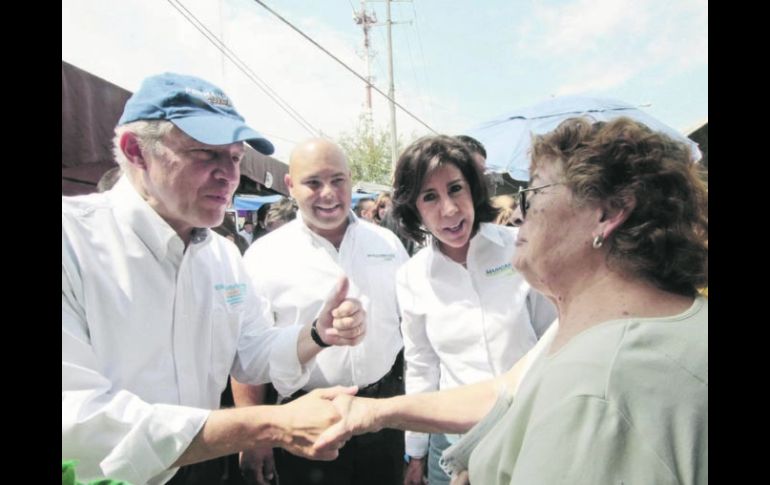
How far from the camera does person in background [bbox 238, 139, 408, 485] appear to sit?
98.0 inches

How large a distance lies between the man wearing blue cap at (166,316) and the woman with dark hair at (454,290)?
0.51 meters

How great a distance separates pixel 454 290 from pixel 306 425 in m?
1.03

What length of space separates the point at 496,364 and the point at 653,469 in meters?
1.35

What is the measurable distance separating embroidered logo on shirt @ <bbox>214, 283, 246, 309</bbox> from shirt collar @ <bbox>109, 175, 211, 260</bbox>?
329 millimetres

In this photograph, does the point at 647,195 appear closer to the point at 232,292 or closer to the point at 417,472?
the point at 232,292

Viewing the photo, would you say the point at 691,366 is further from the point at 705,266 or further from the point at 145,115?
the point at 145,115

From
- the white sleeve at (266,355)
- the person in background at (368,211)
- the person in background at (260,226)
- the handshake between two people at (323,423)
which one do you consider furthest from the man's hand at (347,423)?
the person in background at (368,211)

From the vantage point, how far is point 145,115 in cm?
179

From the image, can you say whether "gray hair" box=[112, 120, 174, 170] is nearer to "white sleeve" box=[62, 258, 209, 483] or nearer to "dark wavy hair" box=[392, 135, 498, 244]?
"white sleeve" box=[62, 258, 209, 483]

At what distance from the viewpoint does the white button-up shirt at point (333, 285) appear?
8.35 ft

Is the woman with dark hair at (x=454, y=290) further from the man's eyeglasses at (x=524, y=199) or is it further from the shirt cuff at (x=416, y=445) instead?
the man's eyeglasses at (x=524, y=199)

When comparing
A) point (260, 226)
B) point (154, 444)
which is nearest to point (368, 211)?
point (260, 226)
